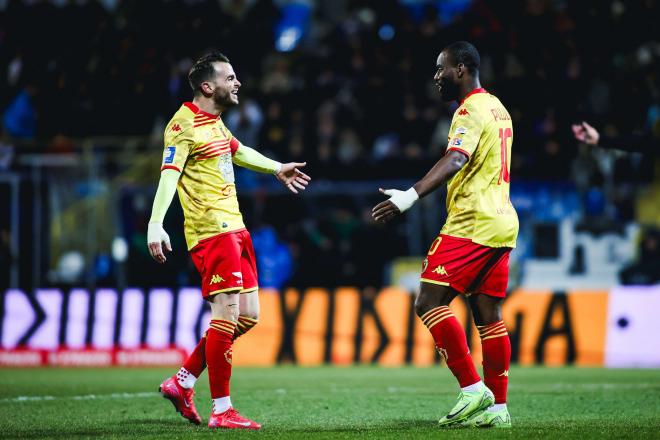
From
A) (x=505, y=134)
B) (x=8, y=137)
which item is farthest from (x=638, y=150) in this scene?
(x=8, y=137)

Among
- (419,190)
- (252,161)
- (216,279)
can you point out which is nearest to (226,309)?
(216,279)

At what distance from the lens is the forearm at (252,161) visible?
319 inches

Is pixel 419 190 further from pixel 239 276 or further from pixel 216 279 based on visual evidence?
pixel 216 279

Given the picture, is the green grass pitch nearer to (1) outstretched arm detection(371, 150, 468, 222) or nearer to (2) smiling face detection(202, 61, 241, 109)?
(1) outstretched arm detection(371, 150, 468, 222)

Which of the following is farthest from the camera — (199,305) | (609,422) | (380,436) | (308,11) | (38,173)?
(308,11)

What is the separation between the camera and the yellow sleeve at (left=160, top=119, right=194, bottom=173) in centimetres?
746

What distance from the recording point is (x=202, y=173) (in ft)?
25.0

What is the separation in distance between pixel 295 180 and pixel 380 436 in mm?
2416

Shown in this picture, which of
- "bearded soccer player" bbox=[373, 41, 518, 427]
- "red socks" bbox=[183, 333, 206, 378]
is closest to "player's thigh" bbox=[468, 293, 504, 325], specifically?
"bearded soccer player" bbox=[373, 41, 518, 427]

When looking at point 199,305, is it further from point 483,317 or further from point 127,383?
point 483,317

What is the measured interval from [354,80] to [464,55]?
40.1ft

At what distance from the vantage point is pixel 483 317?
289 inches

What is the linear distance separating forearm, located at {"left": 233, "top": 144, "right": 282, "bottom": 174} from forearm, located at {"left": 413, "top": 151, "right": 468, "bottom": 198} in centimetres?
162

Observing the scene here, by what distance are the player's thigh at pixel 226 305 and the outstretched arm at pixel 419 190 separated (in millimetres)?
1321
